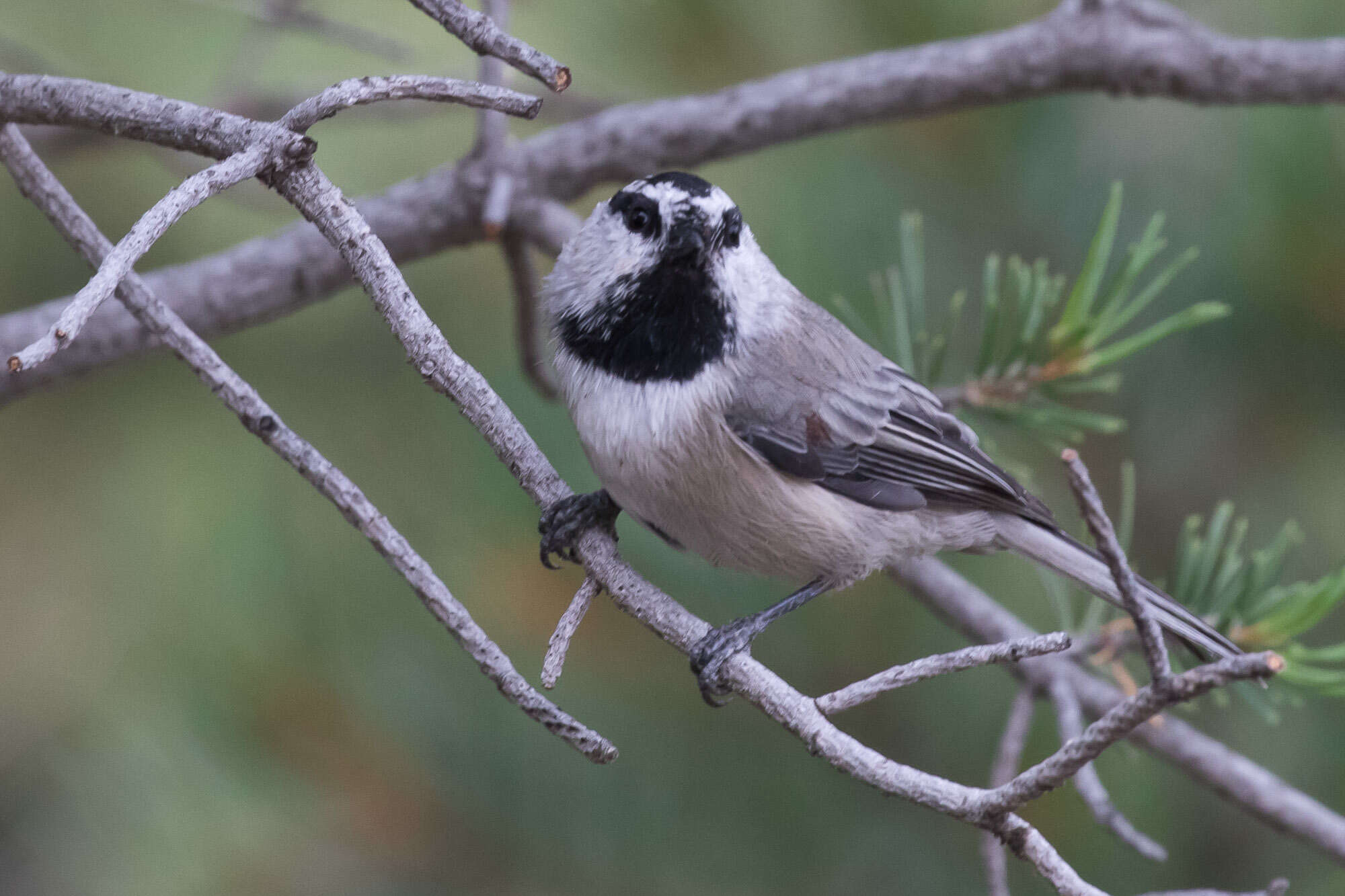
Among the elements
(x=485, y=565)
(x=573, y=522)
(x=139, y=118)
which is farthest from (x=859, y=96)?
(x=139, y=118)

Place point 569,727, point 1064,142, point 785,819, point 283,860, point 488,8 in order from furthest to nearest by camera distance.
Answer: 1. point 1064,142
2. point 785,819
3. point 283,860
4. point 488,8
5. point 569,727

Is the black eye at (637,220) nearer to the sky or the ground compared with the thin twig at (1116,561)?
nearer to the sky

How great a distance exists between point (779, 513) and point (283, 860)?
88cm

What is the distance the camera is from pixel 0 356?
1.31m

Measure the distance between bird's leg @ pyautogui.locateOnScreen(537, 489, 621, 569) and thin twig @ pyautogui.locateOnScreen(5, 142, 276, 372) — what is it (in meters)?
0.39

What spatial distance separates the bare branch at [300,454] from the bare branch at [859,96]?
1.59 feet

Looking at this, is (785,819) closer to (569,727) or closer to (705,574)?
(705,574)

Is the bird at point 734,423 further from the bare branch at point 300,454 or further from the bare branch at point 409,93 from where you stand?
the bare branch at point 409,93

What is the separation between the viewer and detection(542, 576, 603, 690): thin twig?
753 millimetres

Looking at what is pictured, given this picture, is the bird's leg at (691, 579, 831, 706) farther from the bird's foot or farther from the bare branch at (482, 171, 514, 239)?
the bare branch at (482, 171, 514, 239)

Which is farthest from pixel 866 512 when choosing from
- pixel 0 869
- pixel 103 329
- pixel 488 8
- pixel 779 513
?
pixel 0 869

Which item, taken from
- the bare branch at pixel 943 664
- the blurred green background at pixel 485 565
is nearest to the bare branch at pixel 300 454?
the bare branch at pixel 943 664

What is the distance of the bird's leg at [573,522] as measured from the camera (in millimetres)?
1050

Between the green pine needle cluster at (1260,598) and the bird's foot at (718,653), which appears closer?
the bird's foot at (718,653)
